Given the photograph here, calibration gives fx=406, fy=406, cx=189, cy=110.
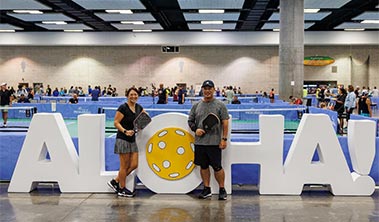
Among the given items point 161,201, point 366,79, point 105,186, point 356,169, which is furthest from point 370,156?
point 366,79

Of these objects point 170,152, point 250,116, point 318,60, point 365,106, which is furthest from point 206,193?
point 318,60

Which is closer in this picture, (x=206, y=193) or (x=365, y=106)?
(x=206, y=193)

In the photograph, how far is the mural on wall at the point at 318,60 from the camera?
41312 millimetres

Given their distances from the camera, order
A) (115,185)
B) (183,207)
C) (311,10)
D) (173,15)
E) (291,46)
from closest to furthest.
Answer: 1. (183,207)
2. (115,185)
3. (291,46)
4. (311,10)
5. (173,15)

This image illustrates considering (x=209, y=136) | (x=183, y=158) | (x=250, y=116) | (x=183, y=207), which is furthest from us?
(x=250, y=116)

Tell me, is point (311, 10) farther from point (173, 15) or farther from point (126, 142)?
point (126, 142)

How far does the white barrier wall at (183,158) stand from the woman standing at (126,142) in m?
0.22

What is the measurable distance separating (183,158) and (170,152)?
0.25 m

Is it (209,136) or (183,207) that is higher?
(209,136)

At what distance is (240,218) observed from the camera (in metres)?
5.59

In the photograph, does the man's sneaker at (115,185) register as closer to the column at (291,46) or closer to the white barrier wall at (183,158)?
the white barrier wall at (183,158)

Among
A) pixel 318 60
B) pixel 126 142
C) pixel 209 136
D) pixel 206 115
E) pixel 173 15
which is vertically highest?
pixel 173 15

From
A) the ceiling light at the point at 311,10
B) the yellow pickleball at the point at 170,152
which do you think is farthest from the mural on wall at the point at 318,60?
the yellow pickleball at the point at 170,152

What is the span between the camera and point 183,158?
7.00 meters
